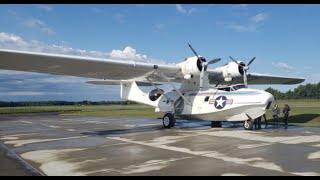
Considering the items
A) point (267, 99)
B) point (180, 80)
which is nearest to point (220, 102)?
point (267, 99)

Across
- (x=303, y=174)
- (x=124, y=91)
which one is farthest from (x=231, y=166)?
(x=124, y=91)

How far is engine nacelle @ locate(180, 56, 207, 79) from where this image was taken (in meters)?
19.0

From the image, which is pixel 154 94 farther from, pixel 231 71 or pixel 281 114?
pixel 281 114

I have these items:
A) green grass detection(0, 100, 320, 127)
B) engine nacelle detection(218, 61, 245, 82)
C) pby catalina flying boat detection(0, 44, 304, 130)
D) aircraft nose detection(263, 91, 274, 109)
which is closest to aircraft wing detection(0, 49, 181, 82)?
pby catalina flying boat detection(0, 44, 304, 130)

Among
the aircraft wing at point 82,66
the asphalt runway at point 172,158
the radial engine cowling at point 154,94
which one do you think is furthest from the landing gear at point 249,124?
the radial engine cowling at point 154,94

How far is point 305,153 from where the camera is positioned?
954 centimetres

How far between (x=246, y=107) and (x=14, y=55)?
11292 mm

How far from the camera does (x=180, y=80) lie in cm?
2269

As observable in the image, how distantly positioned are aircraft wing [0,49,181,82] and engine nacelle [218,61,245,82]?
9.96 ft

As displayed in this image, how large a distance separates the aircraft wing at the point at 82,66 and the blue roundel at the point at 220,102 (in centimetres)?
313

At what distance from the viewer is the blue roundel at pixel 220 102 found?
17856mm

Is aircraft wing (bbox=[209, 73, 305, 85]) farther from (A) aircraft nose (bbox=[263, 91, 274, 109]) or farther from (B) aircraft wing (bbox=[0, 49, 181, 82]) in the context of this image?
(A) aircraft nose (bbox=[263, 91, 274, 109])

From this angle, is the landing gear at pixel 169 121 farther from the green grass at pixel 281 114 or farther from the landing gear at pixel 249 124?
the green grass at pixel 281 114

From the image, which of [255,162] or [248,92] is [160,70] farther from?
[255,162]
